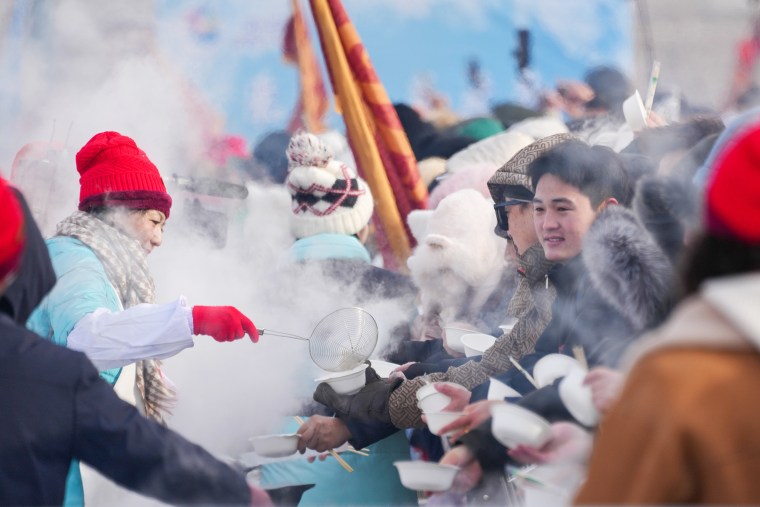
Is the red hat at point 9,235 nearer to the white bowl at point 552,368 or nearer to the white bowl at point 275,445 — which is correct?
the white bowl at point 552,368

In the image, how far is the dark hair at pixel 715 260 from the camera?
4.96 ft

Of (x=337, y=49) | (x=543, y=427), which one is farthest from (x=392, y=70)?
(x=543, y=427)

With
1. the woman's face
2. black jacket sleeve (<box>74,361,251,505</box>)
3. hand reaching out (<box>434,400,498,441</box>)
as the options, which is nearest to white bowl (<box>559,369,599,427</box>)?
hand reaching out (<box>434,400,498,441</box>)

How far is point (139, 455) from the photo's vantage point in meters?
2.52

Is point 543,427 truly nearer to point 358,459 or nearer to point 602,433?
point 602,433

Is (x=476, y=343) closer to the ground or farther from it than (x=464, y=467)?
farther from it

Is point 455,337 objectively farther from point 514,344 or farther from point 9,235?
point 9,235

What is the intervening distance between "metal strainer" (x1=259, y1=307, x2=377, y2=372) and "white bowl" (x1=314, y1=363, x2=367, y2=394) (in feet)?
0.16

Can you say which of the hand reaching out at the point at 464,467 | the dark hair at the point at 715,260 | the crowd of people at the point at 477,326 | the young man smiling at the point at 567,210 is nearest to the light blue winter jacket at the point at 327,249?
the crowd of people at the point at 477,326

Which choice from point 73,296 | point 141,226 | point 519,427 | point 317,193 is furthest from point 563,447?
point 317,193

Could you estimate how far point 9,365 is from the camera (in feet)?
8.12

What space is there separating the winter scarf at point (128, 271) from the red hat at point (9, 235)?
1.77 metres

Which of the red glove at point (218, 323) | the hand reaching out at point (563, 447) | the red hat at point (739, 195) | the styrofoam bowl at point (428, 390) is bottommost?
the styrofoam bowl at point (428, 390)

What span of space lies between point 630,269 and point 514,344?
0.93 m
